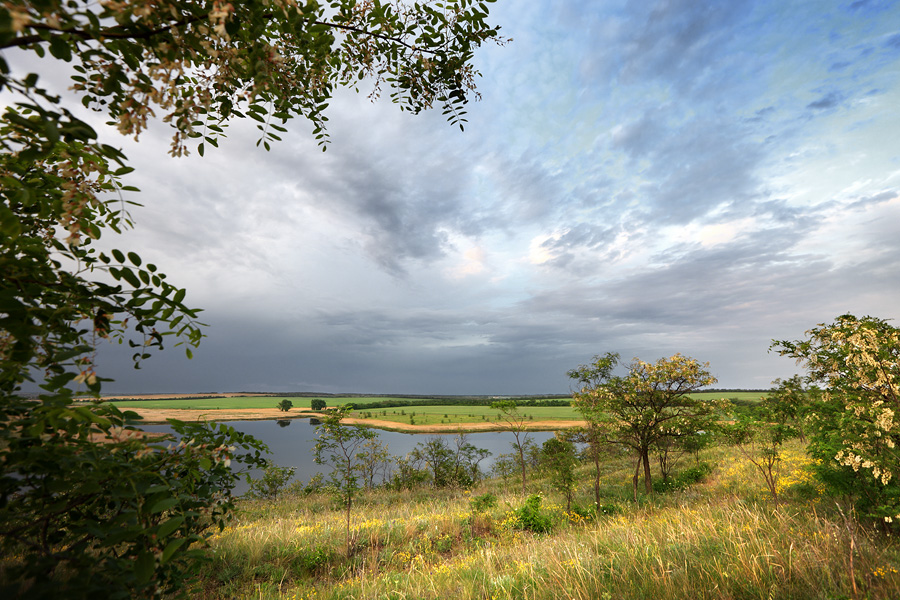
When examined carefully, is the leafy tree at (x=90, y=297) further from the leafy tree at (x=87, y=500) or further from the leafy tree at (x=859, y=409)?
the leafy tree at (x=859, y=409)

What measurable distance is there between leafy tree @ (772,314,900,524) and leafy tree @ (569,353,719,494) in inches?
235

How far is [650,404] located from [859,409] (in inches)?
338

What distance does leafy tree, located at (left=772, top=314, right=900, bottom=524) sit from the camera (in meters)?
5.36

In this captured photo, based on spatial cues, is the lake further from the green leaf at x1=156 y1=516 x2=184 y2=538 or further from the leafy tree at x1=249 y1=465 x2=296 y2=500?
the green leaf at x1=156 y1=516 x2=184 y2=538

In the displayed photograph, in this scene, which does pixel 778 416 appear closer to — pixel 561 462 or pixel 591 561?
pixel 561 462

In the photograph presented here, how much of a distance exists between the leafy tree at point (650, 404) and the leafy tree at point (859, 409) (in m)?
5.96

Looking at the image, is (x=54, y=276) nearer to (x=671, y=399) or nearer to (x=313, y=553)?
(x=313, y=553)

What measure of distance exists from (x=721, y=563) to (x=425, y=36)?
19.7ft

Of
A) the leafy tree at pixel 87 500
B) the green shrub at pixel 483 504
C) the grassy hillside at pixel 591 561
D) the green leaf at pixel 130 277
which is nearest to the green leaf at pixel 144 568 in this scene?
the leafy tree at pixel 87 500

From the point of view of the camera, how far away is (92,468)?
1.55 meters

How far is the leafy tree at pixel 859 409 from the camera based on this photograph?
5.36 m

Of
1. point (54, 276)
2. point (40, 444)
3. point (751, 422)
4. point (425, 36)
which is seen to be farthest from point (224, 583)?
point (751, 422)

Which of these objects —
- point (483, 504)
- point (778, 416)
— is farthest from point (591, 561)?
point (483, 504)

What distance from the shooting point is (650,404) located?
13703 millimetres
